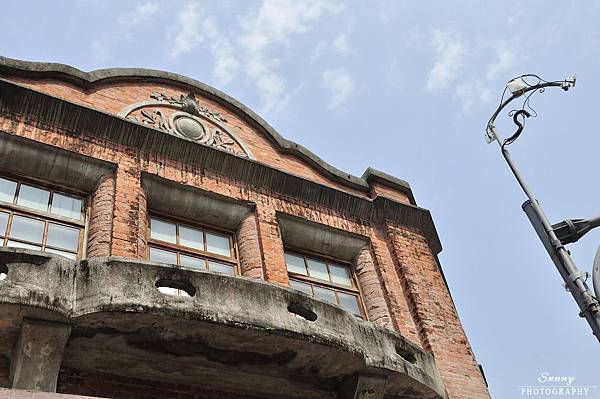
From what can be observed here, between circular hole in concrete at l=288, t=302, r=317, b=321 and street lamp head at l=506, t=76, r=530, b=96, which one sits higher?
street lamp head at l=506, t=76, r=530, b=96

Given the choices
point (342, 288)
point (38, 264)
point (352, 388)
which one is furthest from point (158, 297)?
point (342, 288)

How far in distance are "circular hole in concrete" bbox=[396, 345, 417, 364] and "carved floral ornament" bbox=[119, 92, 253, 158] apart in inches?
160

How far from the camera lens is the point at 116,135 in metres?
8.27

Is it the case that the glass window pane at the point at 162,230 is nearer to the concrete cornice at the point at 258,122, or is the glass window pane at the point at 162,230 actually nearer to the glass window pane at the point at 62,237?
the glass window pane at the point at 62,237

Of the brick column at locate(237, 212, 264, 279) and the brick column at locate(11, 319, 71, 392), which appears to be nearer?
the brick column at locate(11, 319, 71, 392)

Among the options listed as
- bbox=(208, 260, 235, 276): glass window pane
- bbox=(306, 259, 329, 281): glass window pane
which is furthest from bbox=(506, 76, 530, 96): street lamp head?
bbox=(208, 260, 235, 276): glass window pane

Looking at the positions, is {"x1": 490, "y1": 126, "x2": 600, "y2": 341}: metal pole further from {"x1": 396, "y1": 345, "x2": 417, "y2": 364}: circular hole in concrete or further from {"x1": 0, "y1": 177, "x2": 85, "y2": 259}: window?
{"x1": 0, "y1": 177, "x2": 85, "y2": 259}: window

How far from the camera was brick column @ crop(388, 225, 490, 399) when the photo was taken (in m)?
7.84

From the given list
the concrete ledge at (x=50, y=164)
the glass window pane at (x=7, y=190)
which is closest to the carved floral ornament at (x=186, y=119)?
the concrete ledge at (x=50, y=164)

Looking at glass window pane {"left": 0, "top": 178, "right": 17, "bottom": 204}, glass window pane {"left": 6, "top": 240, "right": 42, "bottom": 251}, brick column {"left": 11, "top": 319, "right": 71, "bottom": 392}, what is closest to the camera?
brick column {"left": 11, "top": 319, "right": 71, "bottom": 392}

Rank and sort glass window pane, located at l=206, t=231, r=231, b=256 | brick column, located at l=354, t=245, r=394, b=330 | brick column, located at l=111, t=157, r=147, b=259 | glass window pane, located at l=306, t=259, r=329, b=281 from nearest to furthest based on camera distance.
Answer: brick column, located at l=111, t=157, r=147, b=259, glass window pane, located at l=206, t=231, r=231, b=256, brick column, located at l=354, t=245, r=394, b=330, glass window pane, located at l=306, t=259, r=329, b=281

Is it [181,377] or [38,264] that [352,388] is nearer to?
[181,377]

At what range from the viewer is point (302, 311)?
20.0 ft

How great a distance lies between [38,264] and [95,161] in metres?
2.89
